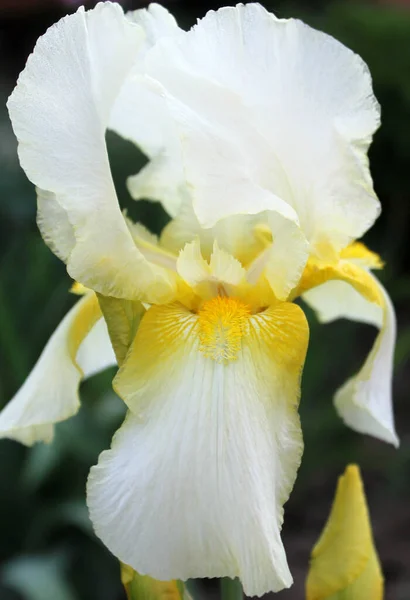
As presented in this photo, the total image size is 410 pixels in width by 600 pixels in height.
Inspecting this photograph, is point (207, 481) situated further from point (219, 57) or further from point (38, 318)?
point (38, 318)

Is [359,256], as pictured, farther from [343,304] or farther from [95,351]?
[95,351]

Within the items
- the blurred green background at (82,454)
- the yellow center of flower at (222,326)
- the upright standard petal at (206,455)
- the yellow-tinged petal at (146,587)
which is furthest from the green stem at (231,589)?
the blurred green background at (82,454)

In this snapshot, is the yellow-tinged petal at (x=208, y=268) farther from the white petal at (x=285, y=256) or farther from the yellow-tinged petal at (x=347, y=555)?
the yellow-tinged petal at (x=347, y=555)

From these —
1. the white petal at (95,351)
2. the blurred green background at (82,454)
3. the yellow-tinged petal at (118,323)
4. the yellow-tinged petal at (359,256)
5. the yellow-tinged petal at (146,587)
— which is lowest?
the blurred green background at (82,454)

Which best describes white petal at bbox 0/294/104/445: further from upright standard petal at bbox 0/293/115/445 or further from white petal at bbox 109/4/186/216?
white petal at bbox 109/4/186/216

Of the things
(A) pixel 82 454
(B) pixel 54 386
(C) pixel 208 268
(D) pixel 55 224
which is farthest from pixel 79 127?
(A) pixel 82 454

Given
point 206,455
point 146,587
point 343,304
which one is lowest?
point 146,587

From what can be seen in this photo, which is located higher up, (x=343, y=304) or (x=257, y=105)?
(x=257, y=105)
